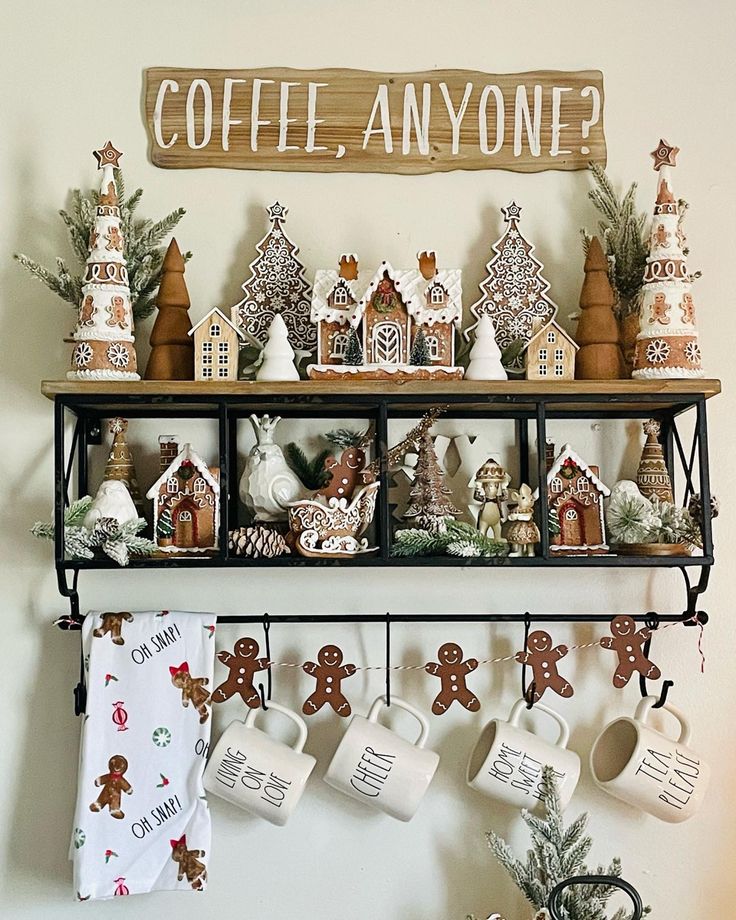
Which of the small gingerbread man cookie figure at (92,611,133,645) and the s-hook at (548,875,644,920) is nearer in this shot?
the s-hook at (548,875,644,920)

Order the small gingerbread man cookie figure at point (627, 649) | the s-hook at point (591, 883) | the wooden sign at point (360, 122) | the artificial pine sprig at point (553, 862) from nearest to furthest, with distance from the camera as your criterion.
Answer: the s-hook at point (591, 883)
the artificial pine sprig at point (553, 862)
the small gingerbread man cookie figure at point (627, 649)
the wooden sign at point (360, 122)

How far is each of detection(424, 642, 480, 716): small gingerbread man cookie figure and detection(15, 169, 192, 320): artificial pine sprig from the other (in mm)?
692

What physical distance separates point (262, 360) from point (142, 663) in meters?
Result: 0.48

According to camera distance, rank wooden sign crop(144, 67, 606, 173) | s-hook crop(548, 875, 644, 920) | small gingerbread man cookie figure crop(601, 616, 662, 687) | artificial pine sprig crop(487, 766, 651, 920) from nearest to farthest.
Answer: s-hook crop(548, 875, 644, 920), artificial pine sprig crop(487, 766, 651, 920), small gingerbread man cookie figure crop(601, 616, 662, 687), wooden sign crop(144, 67, 606, 173)

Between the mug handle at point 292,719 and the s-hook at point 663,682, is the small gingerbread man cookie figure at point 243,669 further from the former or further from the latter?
the s-hook at point 663,682

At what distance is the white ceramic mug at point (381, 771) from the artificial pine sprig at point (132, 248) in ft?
2.38

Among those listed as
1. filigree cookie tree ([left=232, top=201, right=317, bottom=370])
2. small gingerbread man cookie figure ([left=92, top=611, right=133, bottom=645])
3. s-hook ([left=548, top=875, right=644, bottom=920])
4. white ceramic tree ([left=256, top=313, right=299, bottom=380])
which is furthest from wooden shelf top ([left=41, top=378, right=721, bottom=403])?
s-hook ([left=548, top=875, right=644, bottom=920])

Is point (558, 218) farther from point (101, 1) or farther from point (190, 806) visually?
point (190, 806)

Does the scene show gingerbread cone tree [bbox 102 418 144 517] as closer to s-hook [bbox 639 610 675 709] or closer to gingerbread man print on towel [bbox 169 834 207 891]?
gingerbread man print on towel [bbox 169 834 207 891]

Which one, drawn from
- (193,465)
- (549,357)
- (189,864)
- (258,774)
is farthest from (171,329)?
(189,864)

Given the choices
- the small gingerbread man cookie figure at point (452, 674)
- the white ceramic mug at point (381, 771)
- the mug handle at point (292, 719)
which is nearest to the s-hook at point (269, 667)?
the mug handle at point (292, 719)

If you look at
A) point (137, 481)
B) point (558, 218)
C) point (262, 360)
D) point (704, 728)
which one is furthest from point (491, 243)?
point (704, 728)

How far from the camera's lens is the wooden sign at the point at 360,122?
5.42 feet

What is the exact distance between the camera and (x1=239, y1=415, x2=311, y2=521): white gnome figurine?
59.2 inches
